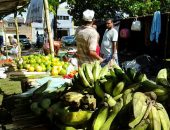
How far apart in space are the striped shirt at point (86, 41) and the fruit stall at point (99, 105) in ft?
7.29

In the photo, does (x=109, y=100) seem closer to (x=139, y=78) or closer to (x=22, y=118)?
(x=139, y=78)

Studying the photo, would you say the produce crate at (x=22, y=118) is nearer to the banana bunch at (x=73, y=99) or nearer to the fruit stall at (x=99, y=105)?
the fruit stall at (x=99, y=105)

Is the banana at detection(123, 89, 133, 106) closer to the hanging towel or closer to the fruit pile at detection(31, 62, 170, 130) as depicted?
the fruit pile at detection(31, 62, 170, 130)

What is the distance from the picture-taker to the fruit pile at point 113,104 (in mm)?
2771

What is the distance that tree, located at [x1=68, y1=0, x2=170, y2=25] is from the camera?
2772 cm

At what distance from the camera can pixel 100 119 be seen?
115 inches

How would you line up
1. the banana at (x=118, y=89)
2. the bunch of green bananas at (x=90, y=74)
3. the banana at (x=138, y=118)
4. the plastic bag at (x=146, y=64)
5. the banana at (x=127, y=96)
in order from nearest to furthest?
the banana at (x=138, y=118) → the banana at (x=127, y=96) → the banana at (x=118, y=89) → the bunch of green bananas at (x=90, y=74) → the plastic bag at (x=146, y=64)

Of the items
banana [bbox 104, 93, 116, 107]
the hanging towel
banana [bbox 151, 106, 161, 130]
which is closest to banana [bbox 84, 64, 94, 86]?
banana [bbox 104, 93, 116, 107]

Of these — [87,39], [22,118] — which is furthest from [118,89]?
[87,39]

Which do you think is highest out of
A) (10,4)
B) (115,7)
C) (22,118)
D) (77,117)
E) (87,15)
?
(115,7)

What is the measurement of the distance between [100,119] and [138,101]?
1.13 ft

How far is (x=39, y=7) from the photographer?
32.9 ft

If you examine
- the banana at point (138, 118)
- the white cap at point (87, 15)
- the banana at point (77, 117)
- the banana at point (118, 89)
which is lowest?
the banana at point (77, 117)

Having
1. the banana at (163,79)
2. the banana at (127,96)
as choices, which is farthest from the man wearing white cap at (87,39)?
the banana at (127,96)
